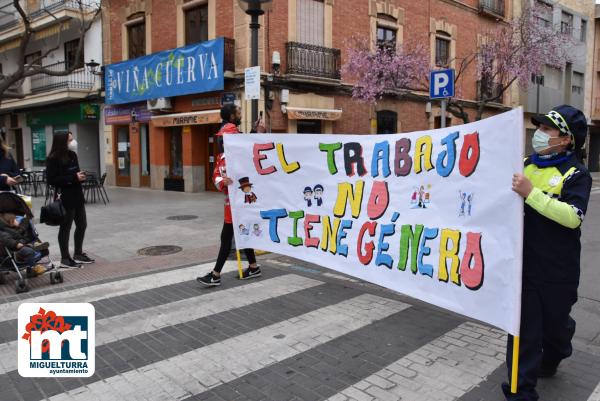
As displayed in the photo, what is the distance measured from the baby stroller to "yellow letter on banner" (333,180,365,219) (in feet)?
11.6

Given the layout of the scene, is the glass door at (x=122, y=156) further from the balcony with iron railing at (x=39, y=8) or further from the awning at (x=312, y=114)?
the awning at (x=312, y=114)

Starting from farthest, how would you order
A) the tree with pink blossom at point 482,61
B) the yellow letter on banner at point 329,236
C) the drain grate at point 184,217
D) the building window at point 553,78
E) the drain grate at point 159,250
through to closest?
the building window at point 553,78 < the tree with pink blossom at point 482,61 < the drain grate at point 184,217 < the drain grate at point 159,250 < the yellow letter on banner at point 329,236

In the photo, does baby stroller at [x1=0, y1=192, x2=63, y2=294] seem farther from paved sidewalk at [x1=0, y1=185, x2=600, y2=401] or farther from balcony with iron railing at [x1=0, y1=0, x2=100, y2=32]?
balcony with iron railing at [x1=0, y1=0, x2=100, y2=32]

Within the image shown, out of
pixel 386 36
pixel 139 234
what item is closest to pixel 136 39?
pixel 386 36

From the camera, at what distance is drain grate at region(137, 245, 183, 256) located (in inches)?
→ 298

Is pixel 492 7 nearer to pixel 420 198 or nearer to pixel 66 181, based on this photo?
pixel 66 181

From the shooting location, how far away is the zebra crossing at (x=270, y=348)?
3.25 metres

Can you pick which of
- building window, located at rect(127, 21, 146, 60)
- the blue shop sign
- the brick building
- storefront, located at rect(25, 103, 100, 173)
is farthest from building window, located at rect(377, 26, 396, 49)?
storefront, located at rect(25, 103, 100, 173)

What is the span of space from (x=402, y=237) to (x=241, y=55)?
490 inches

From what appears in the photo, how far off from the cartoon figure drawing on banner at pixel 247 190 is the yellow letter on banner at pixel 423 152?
96.7 inches

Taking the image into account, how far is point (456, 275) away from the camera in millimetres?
3467

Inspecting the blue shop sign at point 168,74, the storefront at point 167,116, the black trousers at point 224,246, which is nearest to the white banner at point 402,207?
the black trousers at point 224,246

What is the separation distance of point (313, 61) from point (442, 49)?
857cm

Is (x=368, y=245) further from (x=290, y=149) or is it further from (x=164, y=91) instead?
(x=164, y=91)
